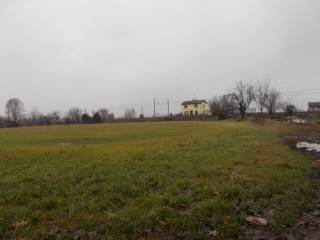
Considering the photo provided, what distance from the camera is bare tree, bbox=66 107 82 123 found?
4789 inches

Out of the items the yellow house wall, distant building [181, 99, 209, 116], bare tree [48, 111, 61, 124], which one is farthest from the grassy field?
distant building [181, 99, 209, 116]

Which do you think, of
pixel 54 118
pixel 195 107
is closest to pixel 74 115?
pixel 54 118

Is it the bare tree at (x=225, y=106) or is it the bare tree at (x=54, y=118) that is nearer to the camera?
the bare tree at (x=225, y=106)

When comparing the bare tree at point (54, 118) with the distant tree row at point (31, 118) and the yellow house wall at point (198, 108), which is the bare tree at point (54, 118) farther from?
the yellow house wall at point (198, 108)

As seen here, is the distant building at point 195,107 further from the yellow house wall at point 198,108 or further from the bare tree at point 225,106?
the bare tree at point 225,106

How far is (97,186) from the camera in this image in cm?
788

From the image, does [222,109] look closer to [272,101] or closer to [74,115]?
[272,101]

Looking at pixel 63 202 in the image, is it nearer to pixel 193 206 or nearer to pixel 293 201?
pixel 193 206

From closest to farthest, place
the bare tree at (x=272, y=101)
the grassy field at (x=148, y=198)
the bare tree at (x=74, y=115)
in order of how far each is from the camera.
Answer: the grassy field at (x=148, y=198) < the bare tree at (x=272, y=101) < the bare tree at (x=74, y=115)

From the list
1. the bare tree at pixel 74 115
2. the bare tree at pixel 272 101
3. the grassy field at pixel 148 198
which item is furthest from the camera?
the bare tree at pixel 74 115

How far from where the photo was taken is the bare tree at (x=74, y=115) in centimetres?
12164

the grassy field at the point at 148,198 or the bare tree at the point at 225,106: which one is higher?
the bare tree at the point at 225,106

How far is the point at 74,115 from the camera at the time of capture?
437ft

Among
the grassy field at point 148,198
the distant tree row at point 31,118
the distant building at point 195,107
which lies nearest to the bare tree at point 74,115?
the distant tree row at point 31,118
